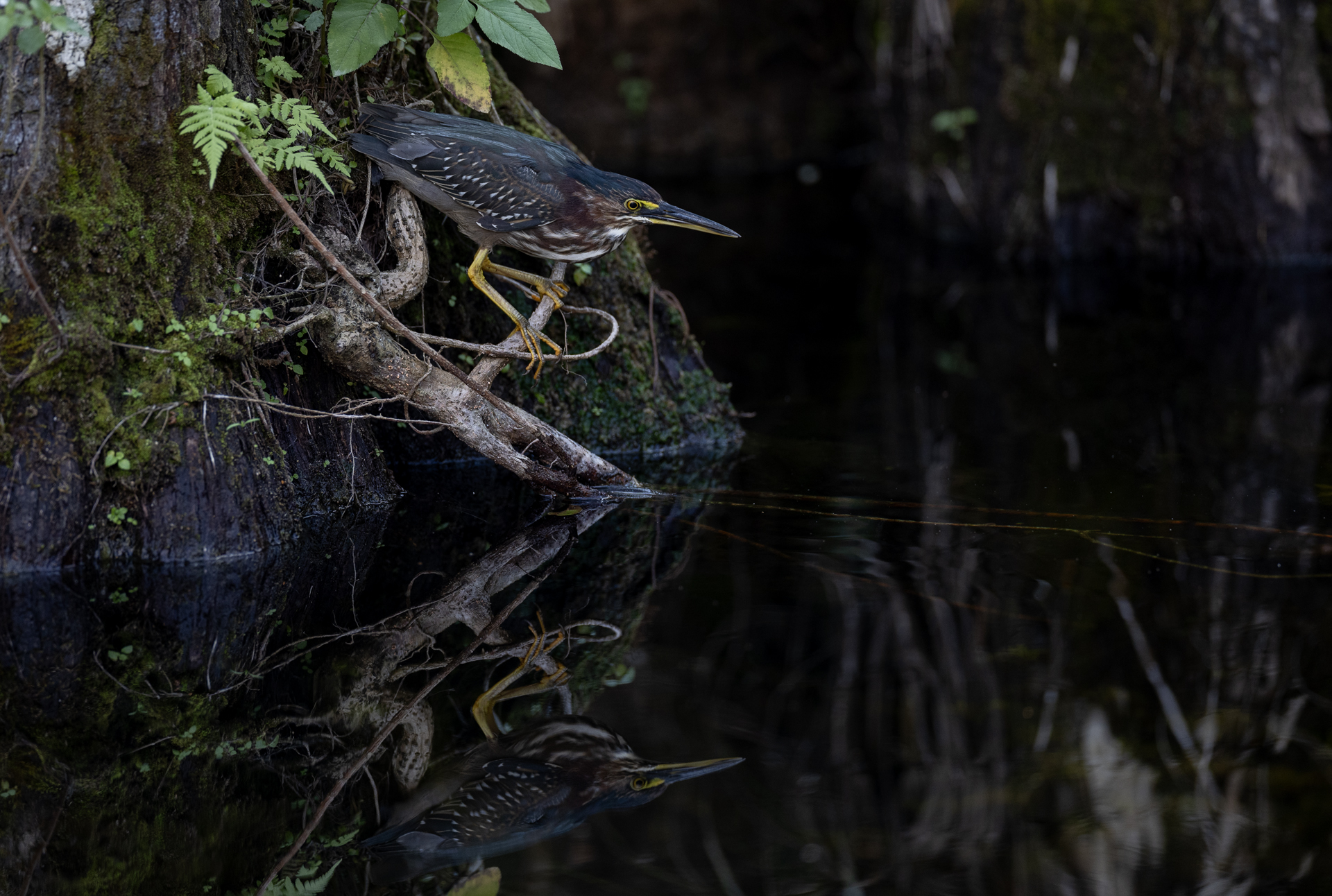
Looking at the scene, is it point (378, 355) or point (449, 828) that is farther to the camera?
point (378, 355)

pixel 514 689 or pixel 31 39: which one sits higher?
pixel 31 39

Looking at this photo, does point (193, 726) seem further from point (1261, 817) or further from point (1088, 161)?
point (1088, 161)

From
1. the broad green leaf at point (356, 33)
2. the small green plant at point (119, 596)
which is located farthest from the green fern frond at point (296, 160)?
the small green plant at point (119, 596)

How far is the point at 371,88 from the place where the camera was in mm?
4227

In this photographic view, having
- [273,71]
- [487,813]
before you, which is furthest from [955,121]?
[487,813]

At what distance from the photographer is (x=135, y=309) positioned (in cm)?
373

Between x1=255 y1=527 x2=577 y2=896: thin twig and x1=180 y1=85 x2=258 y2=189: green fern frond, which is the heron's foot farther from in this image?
x1=180 y1=85 x2=258 y2=189: green fern frond

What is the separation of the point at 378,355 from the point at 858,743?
214cm

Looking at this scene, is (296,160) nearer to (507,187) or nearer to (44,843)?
(507,187)

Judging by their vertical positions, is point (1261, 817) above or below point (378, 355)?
below

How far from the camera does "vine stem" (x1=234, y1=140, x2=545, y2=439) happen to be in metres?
3.62

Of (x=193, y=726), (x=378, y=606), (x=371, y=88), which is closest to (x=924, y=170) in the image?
(x=371, y=88)

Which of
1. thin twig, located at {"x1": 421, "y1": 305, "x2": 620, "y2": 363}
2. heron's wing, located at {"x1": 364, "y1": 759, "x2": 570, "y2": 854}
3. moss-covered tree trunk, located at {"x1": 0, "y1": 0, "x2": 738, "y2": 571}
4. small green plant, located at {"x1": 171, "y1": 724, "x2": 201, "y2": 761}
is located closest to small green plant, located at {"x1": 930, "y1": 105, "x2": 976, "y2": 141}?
thin twig, located at {"x1": 421, "y1": 305, "x2": 620, "y2": 363}

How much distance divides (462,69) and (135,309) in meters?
1.34
